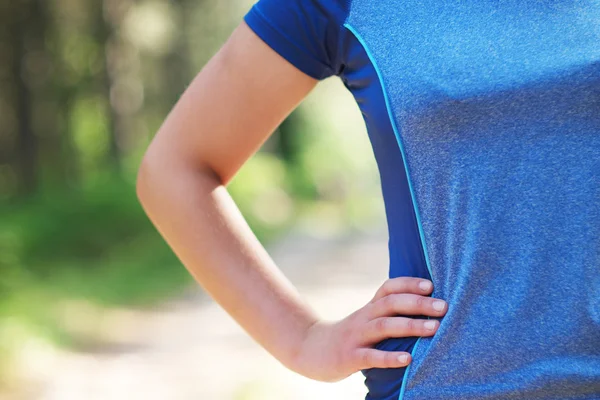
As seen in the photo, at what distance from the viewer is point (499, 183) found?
1.28 m

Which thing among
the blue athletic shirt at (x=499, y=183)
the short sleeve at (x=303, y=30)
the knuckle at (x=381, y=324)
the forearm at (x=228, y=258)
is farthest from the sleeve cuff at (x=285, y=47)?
the knuckle at (x=381, y=324)

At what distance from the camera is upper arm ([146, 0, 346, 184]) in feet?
5.04

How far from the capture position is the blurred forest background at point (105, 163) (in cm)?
1052

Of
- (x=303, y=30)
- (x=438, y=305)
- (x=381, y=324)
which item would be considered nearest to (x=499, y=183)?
(x=438, y=305)

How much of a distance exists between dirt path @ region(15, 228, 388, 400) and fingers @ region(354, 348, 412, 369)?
498 centimetres

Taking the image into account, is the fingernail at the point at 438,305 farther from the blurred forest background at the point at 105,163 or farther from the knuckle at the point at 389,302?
the blurred forest background at the point at 105,163

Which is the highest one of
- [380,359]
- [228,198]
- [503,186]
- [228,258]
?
[228,198]

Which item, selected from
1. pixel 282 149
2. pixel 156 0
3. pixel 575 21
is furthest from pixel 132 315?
pixel 282 149

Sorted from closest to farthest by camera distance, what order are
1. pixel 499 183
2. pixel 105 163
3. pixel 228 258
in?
pixel 499 183, pixel 228 258, pixel 105 163

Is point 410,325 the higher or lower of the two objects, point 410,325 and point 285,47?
the lower

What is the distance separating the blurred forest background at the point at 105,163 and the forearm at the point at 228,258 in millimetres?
5310

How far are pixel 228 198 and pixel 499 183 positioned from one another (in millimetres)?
681

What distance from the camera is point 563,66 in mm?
1265

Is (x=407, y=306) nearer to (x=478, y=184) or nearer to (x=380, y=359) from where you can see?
(x=380, y=359)
